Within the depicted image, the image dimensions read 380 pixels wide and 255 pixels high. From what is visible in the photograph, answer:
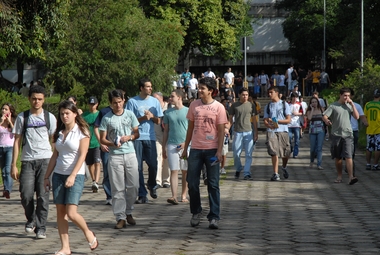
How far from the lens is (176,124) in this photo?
13.1 meters

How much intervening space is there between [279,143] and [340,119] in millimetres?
1600

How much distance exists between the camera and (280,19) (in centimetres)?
7438

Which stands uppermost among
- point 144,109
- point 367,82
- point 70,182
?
point 367,82

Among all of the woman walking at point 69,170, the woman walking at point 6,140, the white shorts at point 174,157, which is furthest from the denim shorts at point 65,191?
the woman walking at point 6,140

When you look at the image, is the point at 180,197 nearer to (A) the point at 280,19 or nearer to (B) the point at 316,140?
(B) the point at 316,140

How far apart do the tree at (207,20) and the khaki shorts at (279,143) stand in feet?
119

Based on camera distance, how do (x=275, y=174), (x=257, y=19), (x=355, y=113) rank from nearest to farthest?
1. (x=355, y=113)
2. (x=275, y=174)
3. (x=257, y=19)

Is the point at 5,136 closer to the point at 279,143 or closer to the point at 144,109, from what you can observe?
the point at 144,109

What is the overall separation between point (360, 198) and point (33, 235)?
601cm

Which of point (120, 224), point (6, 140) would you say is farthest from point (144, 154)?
point (6, 140)

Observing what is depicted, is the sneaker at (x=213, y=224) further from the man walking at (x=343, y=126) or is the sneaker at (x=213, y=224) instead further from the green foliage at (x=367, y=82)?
the green foliage at (x=367, y=82)

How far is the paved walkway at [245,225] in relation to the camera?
28.9 feet

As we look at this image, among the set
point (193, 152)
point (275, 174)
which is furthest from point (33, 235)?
point (275, 174)

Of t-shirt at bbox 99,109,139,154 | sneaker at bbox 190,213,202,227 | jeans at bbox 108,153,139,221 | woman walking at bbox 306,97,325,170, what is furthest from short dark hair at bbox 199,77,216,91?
woman walking at bbox 306,97,325,170
